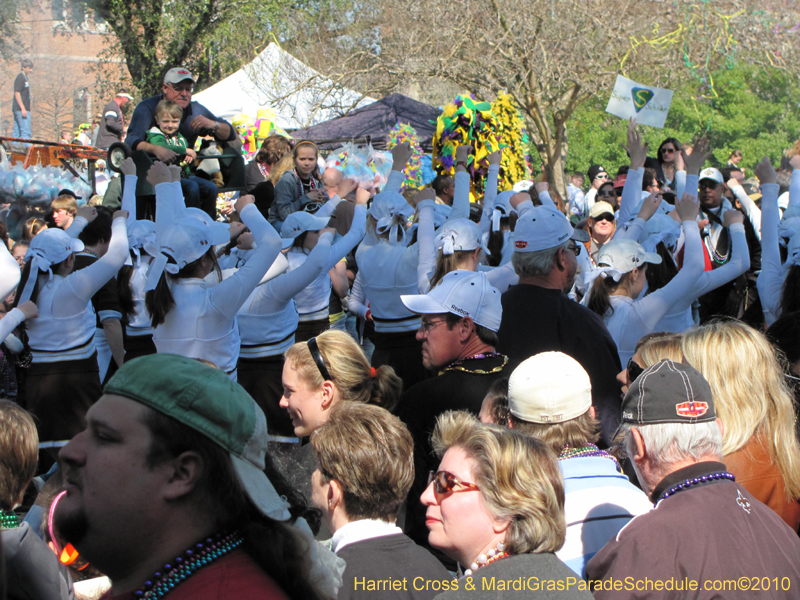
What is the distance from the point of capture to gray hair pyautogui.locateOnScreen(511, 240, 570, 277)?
11.8 ft

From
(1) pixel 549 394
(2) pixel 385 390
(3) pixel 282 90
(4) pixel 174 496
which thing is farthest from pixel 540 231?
(3) pixel 282 90

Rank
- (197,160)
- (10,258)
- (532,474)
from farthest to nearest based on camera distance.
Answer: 1. (197,160)
2. (10,258)
3. (532,474)

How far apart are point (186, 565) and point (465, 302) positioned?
2120 mm

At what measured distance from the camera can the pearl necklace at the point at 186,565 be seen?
4.34 feet

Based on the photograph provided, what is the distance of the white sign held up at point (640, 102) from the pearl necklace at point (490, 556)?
6630 mm

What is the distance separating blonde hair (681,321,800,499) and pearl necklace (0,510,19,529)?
2.21m

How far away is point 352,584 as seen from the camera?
7.25 ft

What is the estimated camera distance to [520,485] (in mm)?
1935

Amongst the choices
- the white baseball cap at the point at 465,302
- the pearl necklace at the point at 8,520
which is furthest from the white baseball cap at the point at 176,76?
the pearl necklace at the point at 8,520

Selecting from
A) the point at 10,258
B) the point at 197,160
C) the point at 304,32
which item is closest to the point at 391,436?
the point at 10,258

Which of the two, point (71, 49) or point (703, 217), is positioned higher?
point (703, 217)

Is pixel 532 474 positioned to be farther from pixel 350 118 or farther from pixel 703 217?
pixel 350 118

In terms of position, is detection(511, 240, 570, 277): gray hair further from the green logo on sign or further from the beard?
the green logo on sign

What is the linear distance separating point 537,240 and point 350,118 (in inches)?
435
